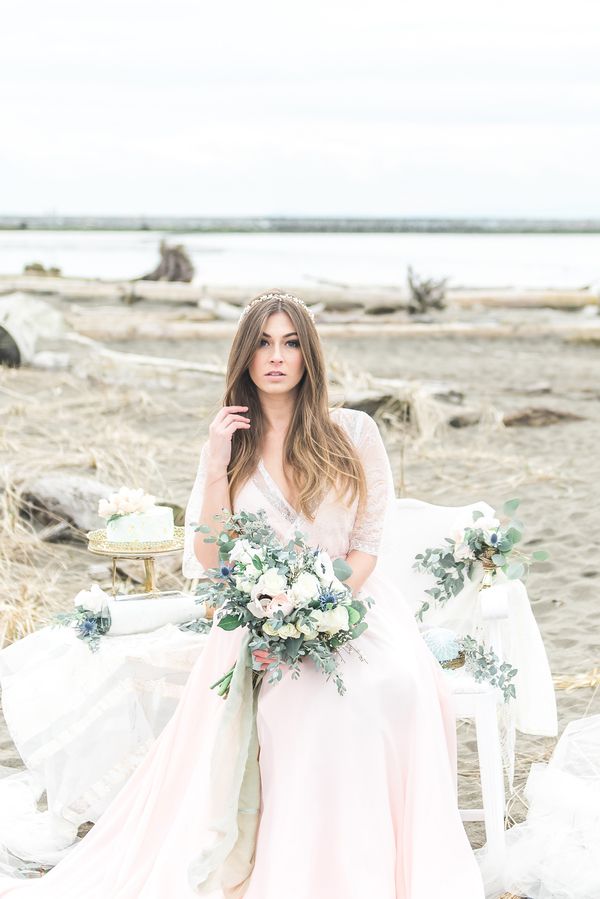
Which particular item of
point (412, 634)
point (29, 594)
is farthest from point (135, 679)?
point (29, 594)

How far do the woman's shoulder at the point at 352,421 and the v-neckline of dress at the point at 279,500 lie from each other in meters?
0.30

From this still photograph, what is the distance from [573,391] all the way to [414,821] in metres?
10.3

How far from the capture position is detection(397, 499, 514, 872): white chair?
3568mm

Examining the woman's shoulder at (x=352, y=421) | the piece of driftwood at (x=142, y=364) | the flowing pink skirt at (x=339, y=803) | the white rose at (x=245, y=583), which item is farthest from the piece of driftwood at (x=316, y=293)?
the white rose at (x=245, y=583)

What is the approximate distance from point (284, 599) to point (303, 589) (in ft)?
0.19

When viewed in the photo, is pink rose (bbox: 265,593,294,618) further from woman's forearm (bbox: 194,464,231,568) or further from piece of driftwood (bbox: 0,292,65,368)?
piece of driftwood (bbox: 0,292,65,368)

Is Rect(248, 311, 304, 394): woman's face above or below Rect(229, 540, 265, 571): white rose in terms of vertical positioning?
above

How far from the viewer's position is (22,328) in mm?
13086

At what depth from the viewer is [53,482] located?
24.5 feet

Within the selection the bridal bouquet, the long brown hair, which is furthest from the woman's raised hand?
the bridal bouquet

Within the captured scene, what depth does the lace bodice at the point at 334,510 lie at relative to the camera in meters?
3.67

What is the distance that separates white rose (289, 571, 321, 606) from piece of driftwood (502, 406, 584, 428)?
26.9 ft

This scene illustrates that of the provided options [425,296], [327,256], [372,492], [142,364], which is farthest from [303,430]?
[327,256]

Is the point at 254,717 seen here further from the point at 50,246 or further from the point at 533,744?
the point at 50,246
